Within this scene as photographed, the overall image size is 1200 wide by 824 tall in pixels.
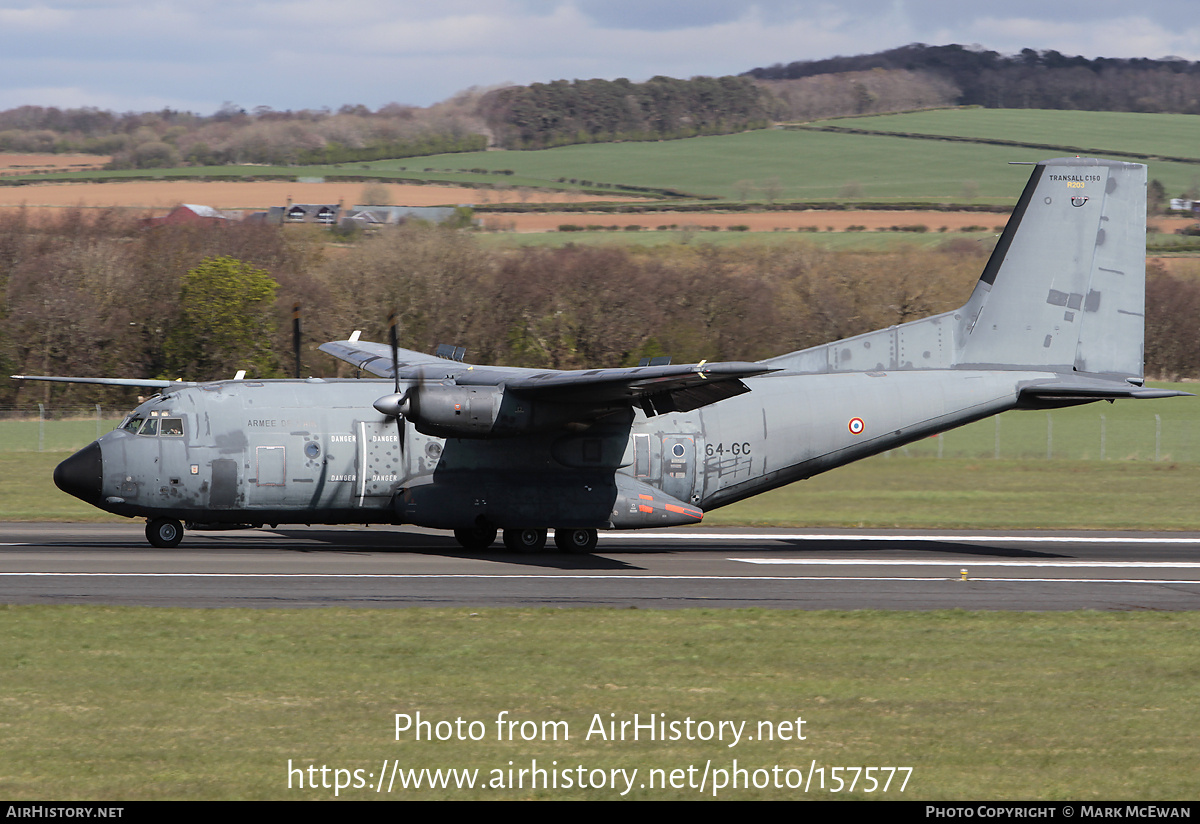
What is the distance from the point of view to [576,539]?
24.1m

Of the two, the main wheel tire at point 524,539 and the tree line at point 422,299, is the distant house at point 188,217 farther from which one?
the main wheel tire at point 524,539

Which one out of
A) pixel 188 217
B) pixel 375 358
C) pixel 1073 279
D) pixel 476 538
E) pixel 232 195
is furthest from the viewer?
pixel 232 195

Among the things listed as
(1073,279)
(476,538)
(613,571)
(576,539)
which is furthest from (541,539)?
(1073,279)

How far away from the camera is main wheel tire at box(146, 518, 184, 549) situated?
76.7ft

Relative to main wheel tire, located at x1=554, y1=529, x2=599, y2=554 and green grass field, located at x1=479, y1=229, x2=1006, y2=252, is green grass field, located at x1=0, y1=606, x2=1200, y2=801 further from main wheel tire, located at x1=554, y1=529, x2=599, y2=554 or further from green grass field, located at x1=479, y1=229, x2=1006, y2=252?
green grass field, located at x1=479, y1=229, x2=1006, y2=252

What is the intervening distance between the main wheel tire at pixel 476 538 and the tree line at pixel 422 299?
91.2 ft

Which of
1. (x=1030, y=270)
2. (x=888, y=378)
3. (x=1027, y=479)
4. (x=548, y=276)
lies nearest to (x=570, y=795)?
(x=888, y=378)

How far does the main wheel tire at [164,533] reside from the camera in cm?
2338

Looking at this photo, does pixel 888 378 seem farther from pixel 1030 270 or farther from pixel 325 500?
pixel 325 500

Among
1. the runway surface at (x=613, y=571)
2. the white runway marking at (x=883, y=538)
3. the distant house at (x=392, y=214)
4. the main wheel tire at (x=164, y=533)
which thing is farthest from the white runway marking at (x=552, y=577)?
the distant house at (x=392, y=214)

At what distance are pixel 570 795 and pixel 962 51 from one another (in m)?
154

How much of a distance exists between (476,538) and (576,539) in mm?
2132

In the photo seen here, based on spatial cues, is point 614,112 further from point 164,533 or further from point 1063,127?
point 164,533
